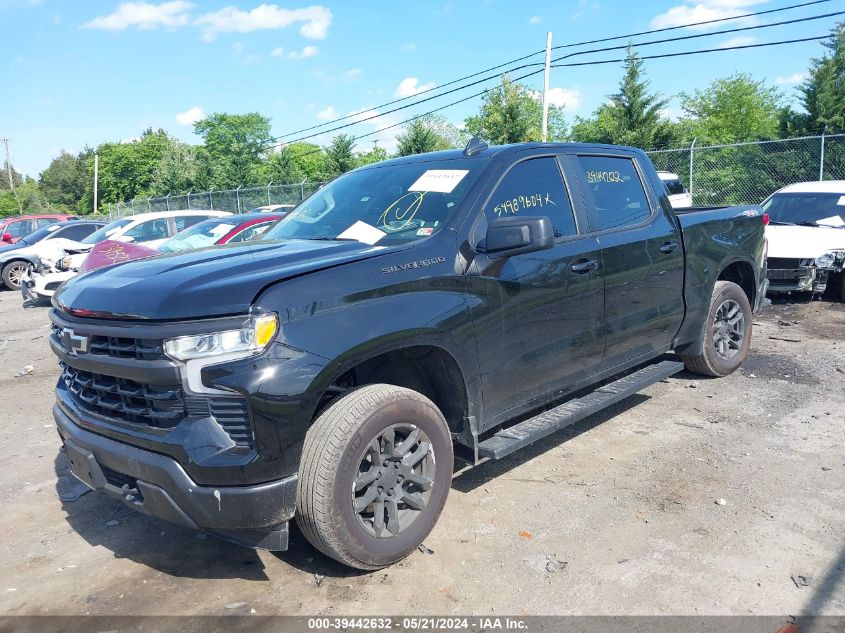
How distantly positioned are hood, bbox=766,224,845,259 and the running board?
17.0 feet

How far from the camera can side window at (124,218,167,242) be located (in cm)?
1295

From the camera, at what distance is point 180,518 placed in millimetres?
2736

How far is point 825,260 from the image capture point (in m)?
8.97

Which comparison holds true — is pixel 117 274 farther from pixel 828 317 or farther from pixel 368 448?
pixel 828 317

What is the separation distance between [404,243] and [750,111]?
52337 mm

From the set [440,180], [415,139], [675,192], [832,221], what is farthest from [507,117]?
[440,180]

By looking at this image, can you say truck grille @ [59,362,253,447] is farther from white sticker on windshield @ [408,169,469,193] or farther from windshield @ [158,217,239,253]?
windshield @ [158,217,239,253]

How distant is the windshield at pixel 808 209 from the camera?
975cm

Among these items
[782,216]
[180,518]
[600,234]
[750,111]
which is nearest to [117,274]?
[180,518]

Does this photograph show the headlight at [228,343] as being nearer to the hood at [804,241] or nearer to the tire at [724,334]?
the tire at [724,334]

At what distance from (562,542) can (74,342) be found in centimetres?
257

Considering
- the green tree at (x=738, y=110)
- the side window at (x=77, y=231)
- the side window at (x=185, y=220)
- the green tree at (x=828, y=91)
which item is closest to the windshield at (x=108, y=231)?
the side window at (x=185, y=220)

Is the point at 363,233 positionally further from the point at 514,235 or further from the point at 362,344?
the point at 362,344

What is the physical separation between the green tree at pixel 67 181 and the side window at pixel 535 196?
91384 mm
